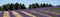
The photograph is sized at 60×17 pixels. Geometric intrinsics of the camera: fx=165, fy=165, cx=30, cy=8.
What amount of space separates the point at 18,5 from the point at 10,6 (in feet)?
4.93

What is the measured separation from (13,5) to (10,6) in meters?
0.99

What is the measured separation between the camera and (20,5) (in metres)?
30.9

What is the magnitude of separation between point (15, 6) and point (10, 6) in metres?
0.93

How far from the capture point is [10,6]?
30.9 metres

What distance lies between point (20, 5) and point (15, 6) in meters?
0.98

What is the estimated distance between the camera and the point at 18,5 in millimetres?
30922

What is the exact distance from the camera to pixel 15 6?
31.0 metres

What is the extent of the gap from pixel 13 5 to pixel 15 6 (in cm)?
83

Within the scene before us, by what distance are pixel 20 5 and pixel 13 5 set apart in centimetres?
162

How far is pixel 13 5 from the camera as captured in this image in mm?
31719
